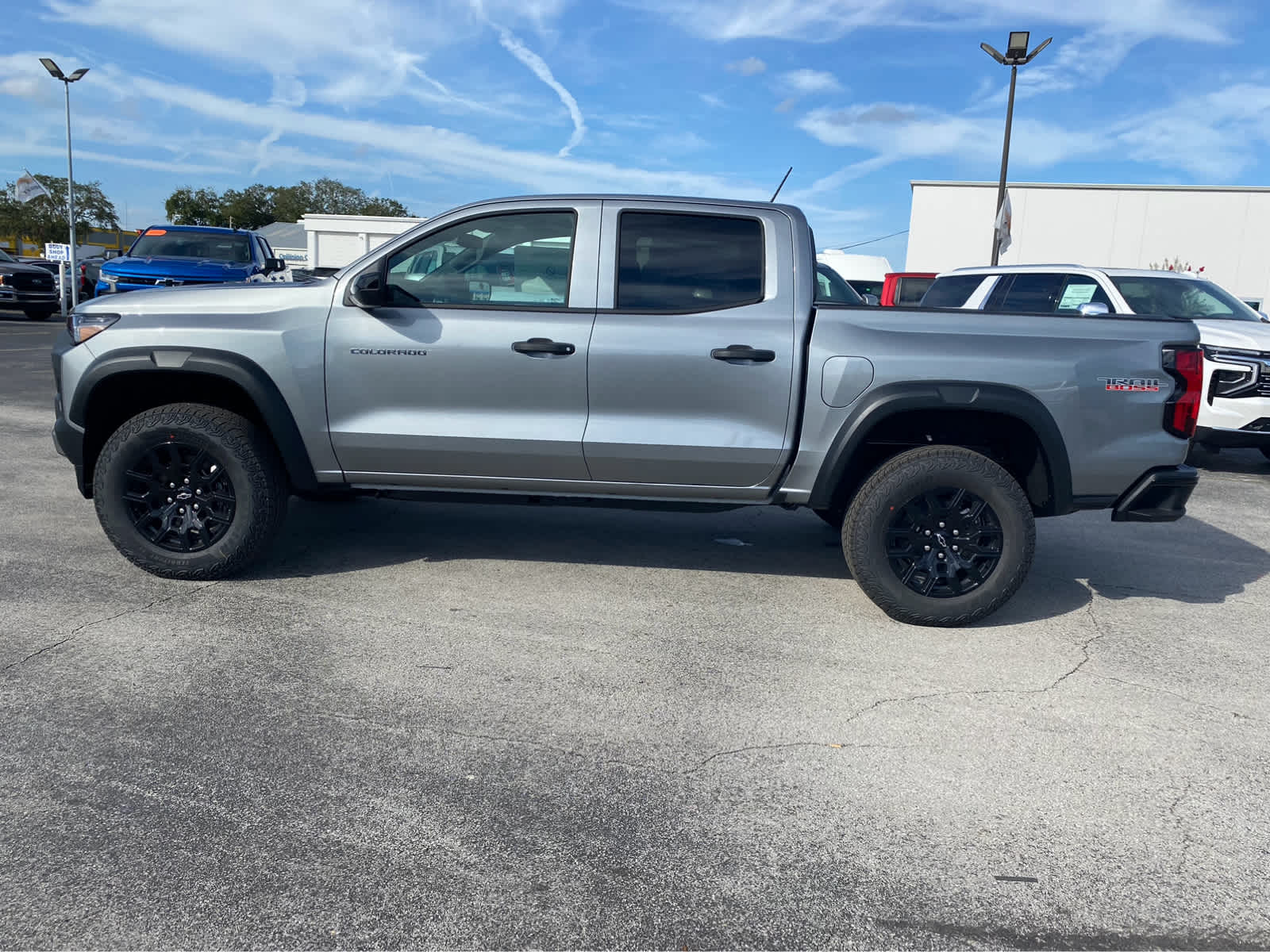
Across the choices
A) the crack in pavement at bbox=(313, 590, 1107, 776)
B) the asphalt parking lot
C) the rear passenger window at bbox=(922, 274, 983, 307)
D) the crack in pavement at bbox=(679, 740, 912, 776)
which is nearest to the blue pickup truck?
the rear passenger window at bbox=(922, 274, 983, 307)

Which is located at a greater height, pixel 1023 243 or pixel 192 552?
pixel 1023 243

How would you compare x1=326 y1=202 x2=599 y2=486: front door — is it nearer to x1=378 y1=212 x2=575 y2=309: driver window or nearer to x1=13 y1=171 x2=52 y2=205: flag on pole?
x1=378 y1=212 x2=575 y2=309: driver window

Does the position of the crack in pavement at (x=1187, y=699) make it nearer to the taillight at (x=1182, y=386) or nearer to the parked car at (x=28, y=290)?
the taillight at (x=1182, y=386)

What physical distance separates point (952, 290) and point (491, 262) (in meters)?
7.06

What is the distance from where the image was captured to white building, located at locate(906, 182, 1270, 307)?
30422mm

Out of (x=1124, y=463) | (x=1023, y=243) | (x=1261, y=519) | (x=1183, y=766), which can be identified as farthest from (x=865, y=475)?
(x=1023, y=243)

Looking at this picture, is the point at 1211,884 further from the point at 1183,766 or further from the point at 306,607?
the point at 306,607

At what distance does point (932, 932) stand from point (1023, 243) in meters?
32.6

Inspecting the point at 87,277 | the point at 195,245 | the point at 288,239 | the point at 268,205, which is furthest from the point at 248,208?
the point at 195,245

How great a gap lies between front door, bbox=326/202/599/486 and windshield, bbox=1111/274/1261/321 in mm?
6802

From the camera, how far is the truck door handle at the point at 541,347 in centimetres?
457

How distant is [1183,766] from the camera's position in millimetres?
3311

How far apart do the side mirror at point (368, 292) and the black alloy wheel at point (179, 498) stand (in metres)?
1.03

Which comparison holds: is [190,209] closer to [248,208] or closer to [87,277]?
[248,208]
